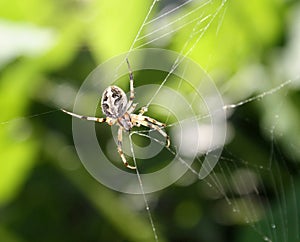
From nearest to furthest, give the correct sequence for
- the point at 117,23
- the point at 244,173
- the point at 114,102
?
the point at 117,23 → the point at 114,102 → the point at 244,173

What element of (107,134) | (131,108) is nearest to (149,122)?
(131,108)

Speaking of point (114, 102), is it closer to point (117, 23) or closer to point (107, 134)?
point (117, 23)

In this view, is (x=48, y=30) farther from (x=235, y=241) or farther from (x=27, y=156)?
(x=235, y=241)

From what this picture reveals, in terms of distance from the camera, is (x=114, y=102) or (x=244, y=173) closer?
(x=114, y=102)

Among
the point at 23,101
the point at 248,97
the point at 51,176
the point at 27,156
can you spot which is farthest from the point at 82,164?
the point at 248,97

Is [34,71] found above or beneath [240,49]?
beneath

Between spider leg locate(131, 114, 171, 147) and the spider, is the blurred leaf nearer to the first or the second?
Answer: the spider

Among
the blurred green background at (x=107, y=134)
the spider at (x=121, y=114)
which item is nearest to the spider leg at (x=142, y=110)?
the spider at (x=121, y=114)
